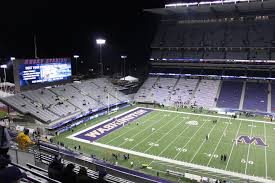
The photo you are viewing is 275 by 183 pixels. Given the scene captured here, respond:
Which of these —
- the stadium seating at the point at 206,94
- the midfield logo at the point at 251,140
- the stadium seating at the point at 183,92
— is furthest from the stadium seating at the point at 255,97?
the midfield logo at the point at 251,140

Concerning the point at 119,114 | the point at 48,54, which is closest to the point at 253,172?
the point at 119,114

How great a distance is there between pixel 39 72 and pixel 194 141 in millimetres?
21995

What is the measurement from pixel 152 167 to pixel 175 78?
3351cm

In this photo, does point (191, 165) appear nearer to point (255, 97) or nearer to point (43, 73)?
point (43, 73)

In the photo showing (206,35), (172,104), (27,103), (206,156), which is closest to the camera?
(206,156)

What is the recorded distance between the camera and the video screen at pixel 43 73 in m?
→ 32.0

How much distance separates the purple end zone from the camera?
2867cm

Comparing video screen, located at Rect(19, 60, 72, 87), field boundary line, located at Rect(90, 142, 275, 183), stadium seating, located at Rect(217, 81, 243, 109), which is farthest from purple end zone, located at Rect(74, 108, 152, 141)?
stadium seating, located at Rect(217, 81, 243, 109)

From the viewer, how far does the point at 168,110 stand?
4122 cm

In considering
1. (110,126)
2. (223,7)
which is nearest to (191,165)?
(110,126)

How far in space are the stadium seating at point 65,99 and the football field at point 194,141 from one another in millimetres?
5218

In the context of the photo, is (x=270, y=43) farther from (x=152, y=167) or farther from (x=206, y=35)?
(x=152, y=167)

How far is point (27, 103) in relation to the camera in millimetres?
32531

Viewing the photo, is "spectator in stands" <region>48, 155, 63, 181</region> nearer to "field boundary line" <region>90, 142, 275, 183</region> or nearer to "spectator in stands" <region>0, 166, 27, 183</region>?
"spectator in stands" <region>0, 166, 27, 183</region>
